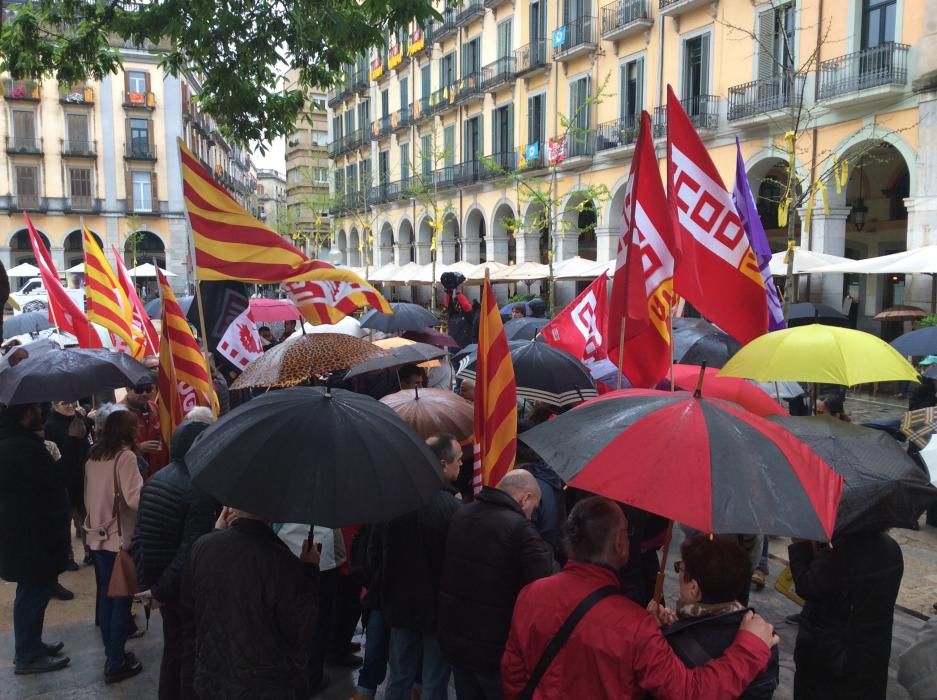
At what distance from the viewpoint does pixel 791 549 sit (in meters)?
3.57

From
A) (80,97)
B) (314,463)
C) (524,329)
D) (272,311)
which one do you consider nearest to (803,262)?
(524,329)

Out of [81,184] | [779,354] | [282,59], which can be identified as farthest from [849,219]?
[81,184]

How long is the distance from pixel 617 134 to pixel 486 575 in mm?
21558

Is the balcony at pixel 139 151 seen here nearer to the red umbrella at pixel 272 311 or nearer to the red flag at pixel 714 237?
the red umbrella at pixel 272 311

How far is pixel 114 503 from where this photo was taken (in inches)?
173

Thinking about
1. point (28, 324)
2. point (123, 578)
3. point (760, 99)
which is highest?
point (760, 99)

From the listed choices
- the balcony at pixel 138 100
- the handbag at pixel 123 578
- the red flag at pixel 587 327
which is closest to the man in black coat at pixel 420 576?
the handbag at pixel 123 578

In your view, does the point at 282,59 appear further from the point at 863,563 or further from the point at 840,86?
the point at 840,86

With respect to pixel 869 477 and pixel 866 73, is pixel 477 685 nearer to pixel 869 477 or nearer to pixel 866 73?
pixel 869 477

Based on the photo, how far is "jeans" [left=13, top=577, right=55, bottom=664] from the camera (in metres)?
4.48

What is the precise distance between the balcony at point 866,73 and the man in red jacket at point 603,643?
15.9m

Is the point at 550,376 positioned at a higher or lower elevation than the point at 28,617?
higher

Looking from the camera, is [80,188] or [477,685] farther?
[80,188]

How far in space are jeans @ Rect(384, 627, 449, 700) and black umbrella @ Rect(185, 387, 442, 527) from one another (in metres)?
1.12
